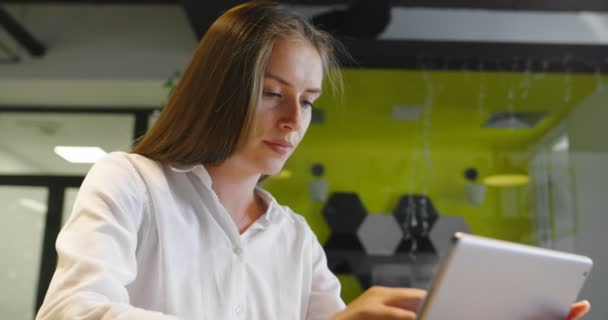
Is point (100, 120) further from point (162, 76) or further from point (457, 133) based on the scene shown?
point (457, 133)

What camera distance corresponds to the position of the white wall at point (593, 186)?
2.90 m

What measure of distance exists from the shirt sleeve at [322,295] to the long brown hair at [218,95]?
0.35 metres

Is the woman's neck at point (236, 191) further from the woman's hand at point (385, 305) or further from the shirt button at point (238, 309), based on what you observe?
the woman's hand at point (385, 305)

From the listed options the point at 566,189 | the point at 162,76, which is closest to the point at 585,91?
the point at 566,189

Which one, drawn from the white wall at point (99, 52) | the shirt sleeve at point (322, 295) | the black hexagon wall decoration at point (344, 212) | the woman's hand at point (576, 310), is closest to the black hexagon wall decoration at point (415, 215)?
the black hexagon wall decoration at point (344, 212)

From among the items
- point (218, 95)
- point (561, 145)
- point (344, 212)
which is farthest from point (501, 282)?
point (561, 145)

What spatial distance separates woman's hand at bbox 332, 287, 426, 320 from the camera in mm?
720

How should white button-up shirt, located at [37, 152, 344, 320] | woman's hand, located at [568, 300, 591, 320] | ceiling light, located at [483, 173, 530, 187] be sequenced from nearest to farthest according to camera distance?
white button-up shirt, located at [37, 152, 344, 320] → woman's hand, located at [568, 300, 591, 320] → ceiling light, located at [483, 173, 530, 187]

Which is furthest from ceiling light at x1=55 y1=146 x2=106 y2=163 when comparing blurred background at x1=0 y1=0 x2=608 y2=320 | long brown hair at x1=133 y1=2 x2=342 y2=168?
long brown hair at x1=133 y1=2 x2=342 y2=168

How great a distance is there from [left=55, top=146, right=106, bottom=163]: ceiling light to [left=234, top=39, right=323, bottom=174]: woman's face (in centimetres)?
295

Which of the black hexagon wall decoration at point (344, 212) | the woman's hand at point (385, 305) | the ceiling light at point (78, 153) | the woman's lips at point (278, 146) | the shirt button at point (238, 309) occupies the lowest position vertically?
the ceiling light at point (78, 153)

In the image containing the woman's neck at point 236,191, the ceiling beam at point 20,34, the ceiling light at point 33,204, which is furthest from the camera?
the ceiling light at point 33,204

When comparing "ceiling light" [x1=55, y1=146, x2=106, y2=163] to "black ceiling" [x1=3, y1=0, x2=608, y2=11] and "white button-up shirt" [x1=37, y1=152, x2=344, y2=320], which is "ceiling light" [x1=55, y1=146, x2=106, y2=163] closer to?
"black ceiling" [x1=3, y1=0, x2=608, y2=11]

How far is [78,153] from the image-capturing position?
12.4 ft
